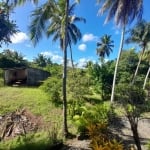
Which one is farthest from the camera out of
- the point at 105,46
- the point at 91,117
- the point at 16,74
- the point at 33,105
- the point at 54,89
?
the point at 105,46

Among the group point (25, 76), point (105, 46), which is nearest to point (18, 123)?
point (25, 76)

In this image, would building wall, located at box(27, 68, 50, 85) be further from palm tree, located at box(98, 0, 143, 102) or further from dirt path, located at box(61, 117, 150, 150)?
dirt path, located at box(61, 117, 150, 150)

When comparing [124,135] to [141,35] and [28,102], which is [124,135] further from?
[141,35]

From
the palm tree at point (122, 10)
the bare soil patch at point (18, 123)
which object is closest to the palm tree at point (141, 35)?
the palm tree at point (122, 10)

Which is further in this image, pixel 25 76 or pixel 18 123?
pixel 25 76

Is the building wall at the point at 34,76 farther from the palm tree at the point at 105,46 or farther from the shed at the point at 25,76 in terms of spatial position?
the palm tree at the point at 105,46

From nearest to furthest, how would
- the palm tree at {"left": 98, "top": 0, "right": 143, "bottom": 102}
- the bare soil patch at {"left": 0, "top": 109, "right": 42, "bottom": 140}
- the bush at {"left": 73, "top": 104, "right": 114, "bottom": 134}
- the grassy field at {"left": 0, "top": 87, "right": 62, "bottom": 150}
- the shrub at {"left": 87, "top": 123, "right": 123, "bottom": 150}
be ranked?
the shrub at {"left": 87, "top": 123, "right": 123, "bottom": 150}, the bush at {"left": 73, "top": 104, "right": 114, "bottom": 134}, the bare soil patch at {"left": 0, "top": 109, "right": 42, "bottom": 140}, the grassy field at {"left": 0, "top": 87, "right": 62, "bottom": 150}, the palm tree at {"left": 98, "top": 0, "right": 143, "bottom": 102}

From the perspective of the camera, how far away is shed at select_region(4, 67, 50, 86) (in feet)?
96.3

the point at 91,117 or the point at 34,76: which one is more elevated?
the point at 34,76

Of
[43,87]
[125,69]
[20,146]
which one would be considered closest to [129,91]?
[20,146]

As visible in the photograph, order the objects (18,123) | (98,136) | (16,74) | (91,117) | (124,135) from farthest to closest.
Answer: (16,74) → (18,123) → (91,117) → (124,135) → (98,136)

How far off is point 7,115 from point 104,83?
13.1m

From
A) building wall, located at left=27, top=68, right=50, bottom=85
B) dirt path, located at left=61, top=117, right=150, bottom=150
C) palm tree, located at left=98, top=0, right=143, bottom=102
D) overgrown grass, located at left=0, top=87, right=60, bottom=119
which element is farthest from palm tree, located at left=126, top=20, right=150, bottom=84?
overgrown grass, located at left=0, top=87, right=60, bottom=119

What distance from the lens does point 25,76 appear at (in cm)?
3070
